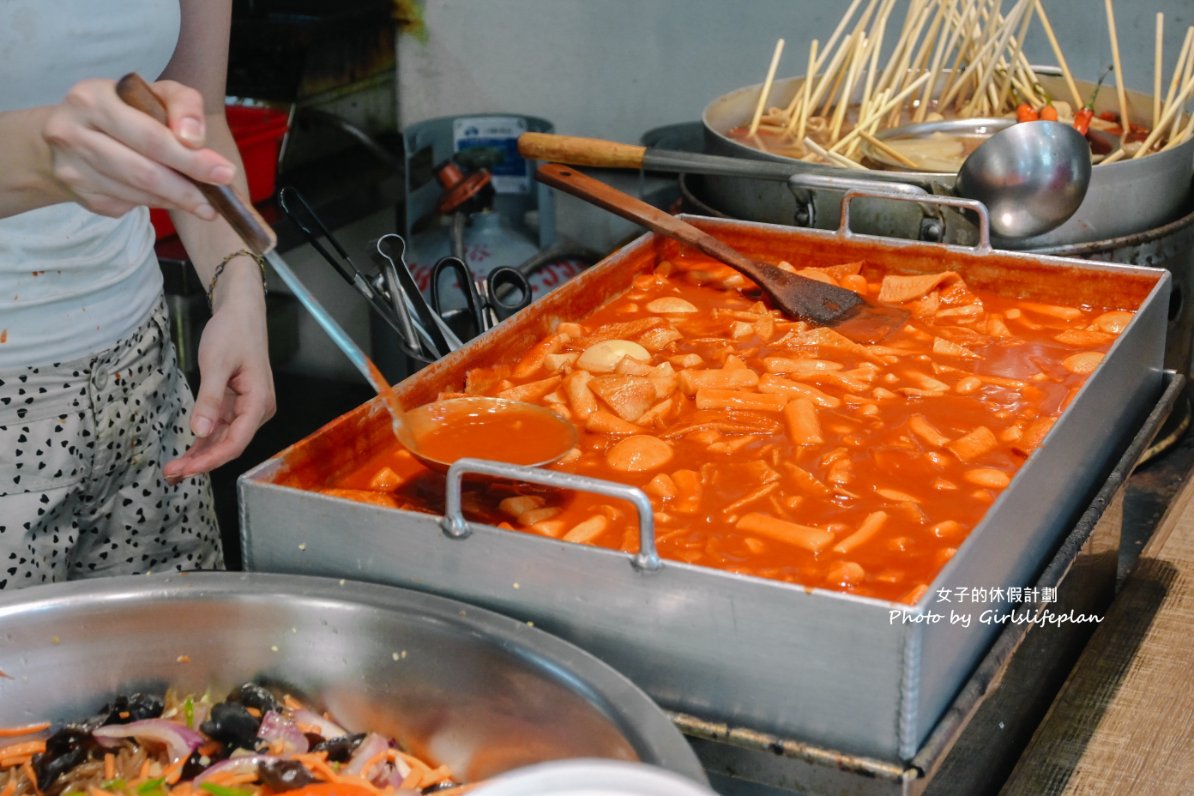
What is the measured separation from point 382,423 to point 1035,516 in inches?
32.0

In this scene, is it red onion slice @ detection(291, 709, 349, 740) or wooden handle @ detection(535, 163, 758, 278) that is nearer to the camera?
red onion slice @ detection(291, 709, 349, 740)

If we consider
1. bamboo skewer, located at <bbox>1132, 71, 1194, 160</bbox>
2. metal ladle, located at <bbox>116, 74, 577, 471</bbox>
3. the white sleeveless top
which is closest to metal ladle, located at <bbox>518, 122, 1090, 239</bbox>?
bamboo skewer, located at <bbox>1132, 71, 1194, 160</bbox>

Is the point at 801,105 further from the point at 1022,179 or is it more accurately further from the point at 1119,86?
the point at 1022,179

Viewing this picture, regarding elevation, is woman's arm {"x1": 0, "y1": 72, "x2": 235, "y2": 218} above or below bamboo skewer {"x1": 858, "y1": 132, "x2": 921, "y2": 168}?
above

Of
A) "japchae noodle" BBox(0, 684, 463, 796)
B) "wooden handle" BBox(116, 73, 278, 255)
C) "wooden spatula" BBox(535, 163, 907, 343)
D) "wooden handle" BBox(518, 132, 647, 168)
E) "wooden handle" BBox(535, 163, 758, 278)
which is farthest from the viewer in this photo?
"wooden handle" BBox(518, 132, 647, 168)

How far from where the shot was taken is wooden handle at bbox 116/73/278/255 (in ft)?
3.70

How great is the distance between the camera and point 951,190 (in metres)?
2.44

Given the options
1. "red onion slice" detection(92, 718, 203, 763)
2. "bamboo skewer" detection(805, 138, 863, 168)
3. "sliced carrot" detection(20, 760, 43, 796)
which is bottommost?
"sliced carrot" detection(20, 760, 43, 796)

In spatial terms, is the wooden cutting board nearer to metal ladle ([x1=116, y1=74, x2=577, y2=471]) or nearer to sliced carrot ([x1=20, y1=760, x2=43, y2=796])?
metal ladle ([x1=116, y1=74, x2=577, y2=471])

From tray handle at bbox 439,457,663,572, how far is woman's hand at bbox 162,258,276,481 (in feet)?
1.25

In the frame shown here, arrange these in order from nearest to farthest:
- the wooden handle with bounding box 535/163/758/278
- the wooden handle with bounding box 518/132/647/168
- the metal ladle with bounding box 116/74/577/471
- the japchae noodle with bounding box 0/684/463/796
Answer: the japchae noodle with bounding box 0/684/463/796
the metal ladle with bounding box 116/74/577/471
the wooden handle with bounding box 535/163/758/278
the wooden handle with bounding box 518/132/647/168

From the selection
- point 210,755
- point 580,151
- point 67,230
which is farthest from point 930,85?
point 210,755

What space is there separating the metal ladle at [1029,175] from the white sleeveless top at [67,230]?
4.67 feet

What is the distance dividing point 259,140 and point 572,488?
7.86ft
